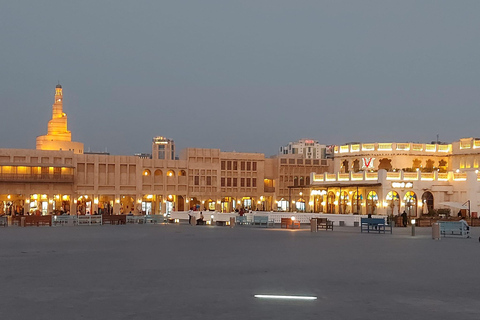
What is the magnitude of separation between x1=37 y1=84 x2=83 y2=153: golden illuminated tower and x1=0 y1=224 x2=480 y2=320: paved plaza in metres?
95.0

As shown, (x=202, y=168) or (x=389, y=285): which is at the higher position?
(x=202, y=168)

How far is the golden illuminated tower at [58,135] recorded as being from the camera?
115m

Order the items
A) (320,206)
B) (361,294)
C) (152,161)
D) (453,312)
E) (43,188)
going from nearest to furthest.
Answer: (453,312), (361,294), (320,206), (43,188), (152,161)

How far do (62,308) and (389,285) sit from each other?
21.8ft

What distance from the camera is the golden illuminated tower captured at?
115250 mm

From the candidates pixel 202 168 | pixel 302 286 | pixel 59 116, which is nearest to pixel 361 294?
pixel 302 286

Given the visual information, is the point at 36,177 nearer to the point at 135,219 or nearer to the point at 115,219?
the point at 135,219

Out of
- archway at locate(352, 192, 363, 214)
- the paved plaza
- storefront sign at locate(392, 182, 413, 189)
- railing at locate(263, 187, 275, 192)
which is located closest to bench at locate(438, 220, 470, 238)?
the paved plaza

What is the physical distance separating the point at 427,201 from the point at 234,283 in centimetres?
5374

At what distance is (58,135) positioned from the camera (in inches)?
4744

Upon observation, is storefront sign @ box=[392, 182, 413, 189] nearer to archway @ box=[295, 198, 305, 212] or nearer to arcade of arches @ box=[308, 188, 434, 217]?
arcade of arches @ box=[308, 188, 434, 217]

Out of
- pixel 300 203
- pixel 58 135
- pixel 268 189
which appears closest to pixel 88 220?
pixel 268 189

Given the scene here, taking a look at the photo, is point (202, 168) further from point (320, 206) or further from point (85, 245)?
point (85, 245)

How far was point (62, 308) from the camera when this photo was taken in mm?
10750
